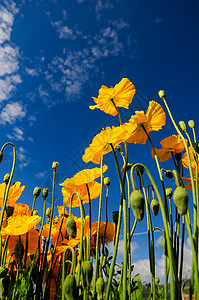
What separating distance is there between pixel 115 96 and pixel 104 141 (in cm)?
36

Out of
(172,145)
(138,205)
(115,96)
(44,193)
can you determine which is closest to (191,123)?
(172,145)

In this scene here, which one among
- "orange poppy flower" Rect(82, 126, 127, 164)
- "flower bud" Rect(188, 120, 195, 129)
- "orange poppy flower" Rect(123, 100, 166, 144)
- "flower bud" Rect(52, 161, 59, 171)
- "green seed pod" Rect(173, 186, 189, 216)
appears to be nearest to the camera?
"green seed pod" Rect(173, 186, 189, 216)

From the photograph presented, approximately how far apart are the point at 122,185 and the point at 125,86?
61cm

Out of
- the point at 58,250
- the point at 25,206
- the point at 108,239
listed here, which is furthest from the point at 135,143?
the point at 25,206

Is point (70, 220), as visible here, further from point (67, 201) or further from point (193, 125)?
point (193, 125)

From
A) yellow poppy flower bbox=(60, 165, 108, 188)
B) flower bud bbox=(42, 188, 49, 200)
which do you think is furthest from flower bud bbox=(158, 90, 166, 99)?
flower bud bbox=(42, 188, 49, 200)

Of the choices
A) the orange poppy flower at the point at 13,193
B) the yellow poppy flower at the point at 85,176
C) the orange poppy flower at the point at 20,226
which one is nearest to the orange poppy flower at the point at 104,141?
the yellow poppy flower at the point at 85,176

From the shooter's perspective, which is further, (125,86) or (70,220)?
(125,86)

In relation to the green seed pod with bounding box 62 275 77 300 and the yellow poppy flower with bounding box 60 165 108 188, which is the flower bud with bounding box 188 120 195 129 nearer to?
the yellow poppy flower with bounding box 60 165 108 188

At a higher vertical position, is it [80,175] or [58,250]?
[80,175]

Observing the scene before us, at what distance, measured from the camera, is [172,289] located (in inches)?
27.6

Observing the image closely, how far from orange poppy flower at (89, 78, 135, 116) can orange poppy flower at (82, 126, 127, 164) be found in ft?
0.84

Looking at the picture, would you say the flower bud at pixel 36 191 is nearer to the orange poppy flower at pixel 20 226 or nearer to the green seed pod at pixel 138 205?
the orange poppy flower at pixel 20 226

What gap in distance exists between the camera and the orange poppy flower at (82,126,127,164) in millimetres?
1082
